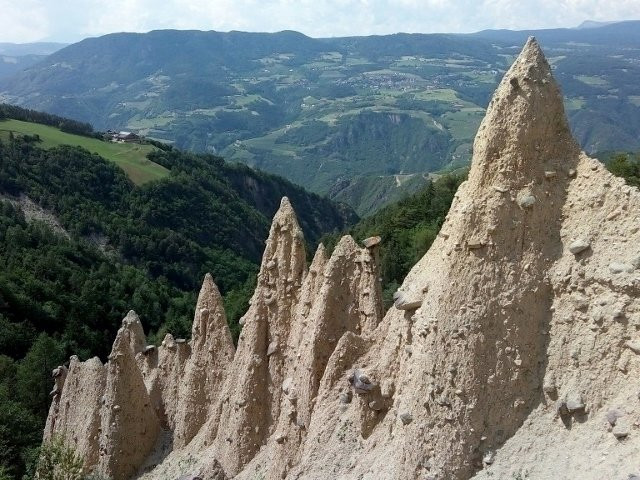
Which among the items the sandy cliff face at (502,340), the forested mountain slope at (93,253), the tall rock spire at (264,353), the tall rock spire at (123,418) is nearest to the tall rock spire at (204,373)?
the tall rock spire at (123,418)

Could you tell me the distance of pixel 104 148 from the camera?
171 metres

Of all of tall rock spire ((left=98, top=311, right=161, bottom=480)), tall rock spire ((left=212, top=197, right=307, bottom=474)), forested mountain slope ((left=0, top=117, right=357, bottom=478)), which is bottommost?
forested mountain slope ((left=0, top=117, right=357, bottom=478))

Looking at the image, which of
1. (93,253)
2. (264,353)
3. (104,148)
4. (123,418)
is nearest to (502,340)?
(264,353)

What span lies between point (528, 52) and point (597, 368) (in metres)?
7.76

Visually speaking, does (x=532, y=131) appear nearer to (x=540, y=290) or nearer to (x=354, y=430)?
(x=540, y=290)

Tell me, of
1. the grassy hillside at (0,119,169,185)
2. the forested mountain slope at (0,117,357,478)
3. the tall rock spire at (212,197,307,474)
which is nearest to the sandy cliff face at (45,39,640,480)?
the tall rock spire at (212,197,307,474)

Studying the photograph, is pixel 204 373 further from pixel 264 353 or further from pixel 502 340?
pixel 502 340

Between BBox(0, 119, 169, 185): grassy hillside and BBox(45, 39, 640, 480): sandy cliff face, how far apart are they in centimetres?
14364

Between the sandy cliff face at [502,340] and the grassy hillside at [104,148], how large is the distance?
471ft

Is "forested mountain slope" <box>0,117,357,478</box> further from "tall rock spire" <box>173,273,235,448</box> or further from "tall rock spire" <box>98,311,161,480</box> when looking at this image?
"tall rock spire" <box>173,273,235,448</box>

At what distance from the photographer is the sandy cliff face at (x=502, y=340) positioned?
12.1 m

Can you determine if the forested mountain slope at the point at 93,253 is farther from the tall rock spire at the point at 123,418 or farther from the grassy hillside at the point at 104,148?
the tall rock spire at the point at 123,418

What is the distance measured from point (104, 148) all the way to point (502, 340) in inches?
6909

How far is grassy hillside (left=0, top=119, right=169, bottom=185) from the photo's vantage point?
154 meters
